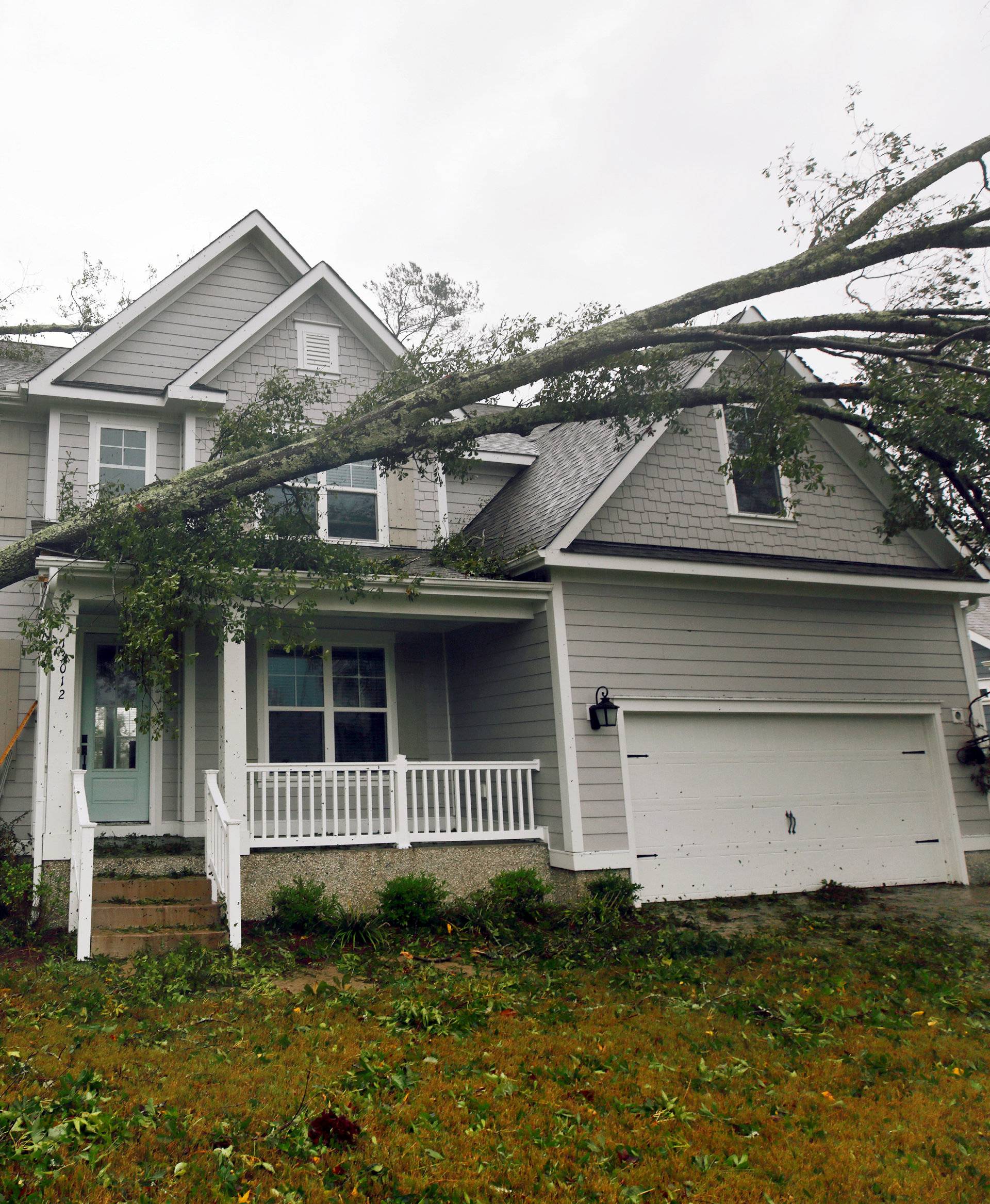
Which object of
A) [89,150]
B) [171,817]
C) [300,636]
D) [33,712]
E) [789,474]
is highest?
[89,150]

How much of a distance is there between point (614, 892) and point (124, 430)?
319 inches

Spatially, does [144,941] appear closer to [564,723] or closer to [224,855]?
[224,855]

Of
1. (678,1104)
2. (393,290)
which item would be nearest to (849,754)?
(678,1104)

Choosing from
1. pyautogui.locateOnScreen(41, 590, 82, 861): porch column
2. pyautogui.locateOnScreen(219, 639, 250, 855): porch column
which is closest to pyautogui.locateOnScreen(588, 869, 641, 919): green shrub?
pyautogui.locateOnScreen(219, 639, 250, 855): porch column

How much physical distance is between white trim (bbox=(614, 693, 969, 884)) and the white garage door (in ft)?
0.19

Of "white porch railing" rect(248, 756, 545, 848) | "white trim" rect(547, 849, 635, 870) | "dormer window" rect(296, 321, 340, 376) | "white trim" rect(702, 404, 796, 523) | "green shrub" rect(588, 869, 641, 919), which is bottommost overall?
"green shrub" rect(588, 869, 641, 919)

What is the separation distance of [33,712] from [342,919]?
4687 mm

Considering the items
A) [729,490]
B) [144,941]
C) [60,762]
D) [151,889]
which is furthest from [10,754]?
[729,490]

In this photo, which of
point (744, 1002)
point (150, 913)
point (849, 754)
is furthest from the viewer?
point (849, 754)

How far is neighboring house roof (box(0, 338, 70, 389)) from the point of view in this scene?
1286 centimetres

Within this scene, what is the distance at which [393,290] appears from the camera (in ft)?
90.0

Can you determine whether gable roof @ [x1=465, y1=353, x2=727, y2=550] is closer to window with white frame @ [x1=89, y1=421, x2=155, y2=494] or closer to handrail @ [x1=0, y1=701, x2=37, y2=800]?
window with white frame @ [x1=89, y1=421, x2=155, y2=494]

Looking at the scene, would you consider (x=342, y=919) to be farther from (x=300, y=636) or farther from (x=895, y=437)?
(x=895, y=437)

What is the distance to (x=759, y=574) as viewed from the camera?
37.5 ft
